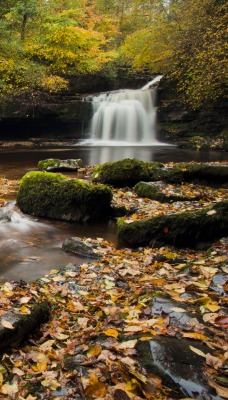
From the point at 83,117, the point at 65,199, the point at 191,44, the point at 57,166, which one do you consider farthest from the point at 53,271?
the point at 83,117

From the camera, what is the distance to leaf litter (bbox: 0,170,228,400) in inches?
87.3

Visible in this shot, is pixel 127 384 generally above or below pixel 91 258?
above

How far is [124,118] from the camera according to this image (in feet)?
80.9

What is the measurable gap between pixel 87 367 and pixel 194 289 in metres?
1.56

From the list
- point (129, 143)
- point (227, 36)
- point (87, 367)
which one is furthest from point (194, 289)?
point (129, 143)

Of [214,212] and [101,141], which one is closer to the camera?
[214,212]

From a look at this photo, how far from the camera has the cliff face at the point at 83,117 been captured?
22.1 m

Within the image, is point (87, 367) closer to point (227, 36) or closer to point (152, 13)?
point (227, 36)

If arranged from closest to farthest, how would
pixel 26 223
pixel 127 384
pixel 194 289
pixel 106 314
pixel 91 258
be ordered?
pixel 127 384 → pixel 106 314 → pixel 194 289 → pixel 91 258 → pixel 26 223

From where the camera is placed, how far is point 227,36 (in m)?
12.4

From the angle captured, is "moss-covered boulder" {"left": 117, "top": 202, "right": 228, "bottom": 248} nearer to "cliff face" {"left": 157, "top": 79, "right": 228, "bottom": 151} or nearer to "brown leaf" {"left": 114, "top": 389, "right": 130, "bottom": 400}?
"brown leaf" {"left": 114, "top": 389, "right": 130, "bottom": 400}

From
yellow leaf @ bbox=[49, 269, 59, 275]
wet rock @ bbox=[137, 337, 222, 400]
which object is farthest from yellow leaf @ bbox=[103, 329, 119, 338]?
yellow leaf @ bbox=[49, 269, 59, 275]

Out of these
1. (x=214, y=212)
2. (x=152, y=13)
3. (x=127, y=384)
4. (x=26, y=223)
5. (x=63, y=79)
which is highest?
(x=152, y=13)

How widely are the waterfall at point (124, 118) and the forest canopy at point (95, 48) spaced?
2352 millimetres
